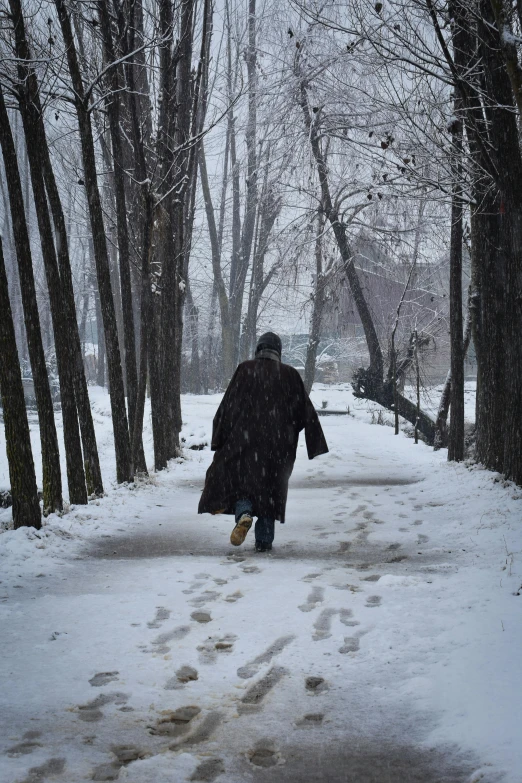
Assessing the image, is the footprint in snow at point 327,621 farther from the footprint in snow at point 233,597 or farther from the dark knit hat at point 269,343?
the dark knit hat at point 269,343

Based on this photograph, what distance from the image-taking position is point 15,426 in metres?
6.12

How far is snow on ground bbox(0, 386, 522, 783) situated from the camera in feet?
8.33

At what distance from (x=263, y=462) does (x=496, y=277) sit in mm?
4810

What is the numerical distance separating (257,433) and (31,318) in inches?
99.9

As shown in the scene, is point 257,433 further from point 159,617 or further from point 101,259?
point 101,259

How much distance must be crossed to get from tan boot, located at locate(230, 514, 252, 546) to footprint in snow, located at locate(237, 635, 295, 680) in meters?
2.00

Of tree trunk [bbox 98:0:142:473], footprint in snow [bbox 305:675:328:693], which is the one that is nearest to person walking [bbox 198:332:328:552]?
footprint in snow [bbox 305:675:328:693]

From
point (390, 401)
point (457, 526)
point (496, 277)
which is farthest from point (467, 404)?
point (457, 526)

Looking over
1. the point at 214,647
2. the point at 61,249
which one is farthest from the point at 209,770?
the point at 61,249

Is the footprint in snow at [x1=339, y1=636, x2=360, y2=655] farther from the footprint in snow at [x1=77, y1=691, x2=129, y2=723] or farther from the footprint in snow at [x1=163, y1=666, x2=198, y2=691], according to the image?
the footprint in snow at [x1=77, y1=691, x2=129, y2=723]

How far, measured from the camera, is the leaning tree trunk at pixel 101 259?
8.28m

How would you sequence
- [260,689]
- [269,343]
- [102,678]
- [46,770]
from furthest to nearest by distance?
[269,343] → [102,678] → [260,689] → [46,770]

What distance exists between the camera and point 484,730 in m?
2.63

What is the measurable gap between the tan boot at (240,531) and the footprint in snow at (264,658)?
1998mm
